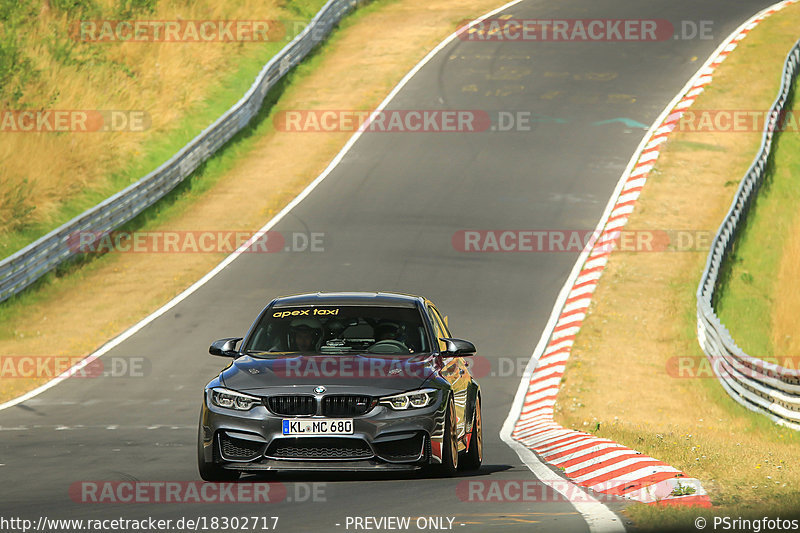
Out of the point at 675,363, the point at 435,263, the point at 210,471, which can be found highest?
the point at 210,471

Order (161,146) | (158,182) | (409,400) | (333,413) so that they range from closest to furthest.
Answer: (333,413) < (409,400) < (158,182) < (161,146)

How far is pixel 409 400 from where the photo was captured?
9867 mm

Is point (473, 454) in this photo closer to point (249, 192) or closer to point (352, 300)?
point (352, 300)

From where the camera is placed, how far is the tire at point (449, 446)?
9977 millimetres

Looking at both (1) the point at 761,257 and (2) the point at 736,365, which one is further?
(1) the point at 761,257

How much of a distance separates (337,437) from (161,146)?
84.2ft

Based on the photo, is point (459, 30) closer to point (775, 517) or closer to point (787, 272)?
point (787, 272)

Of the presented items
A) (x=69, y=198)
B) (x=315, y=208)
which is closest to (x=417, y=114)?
(x=315, y=208)

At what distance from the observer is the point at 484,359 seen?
67.1 ft

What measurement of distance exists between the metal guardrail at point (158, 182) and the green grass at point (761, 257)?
43.2ft

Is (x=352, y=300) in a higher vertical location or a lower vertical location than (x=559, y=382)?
higher

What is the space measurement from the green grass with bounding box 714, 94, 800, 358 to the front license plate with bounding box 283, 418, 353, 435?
54.0 feet

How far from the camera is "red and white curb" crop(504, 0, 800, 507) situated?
32.7 ft

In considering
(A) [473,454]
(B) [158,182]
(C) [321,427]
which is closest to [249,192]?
(B) [158,182]
